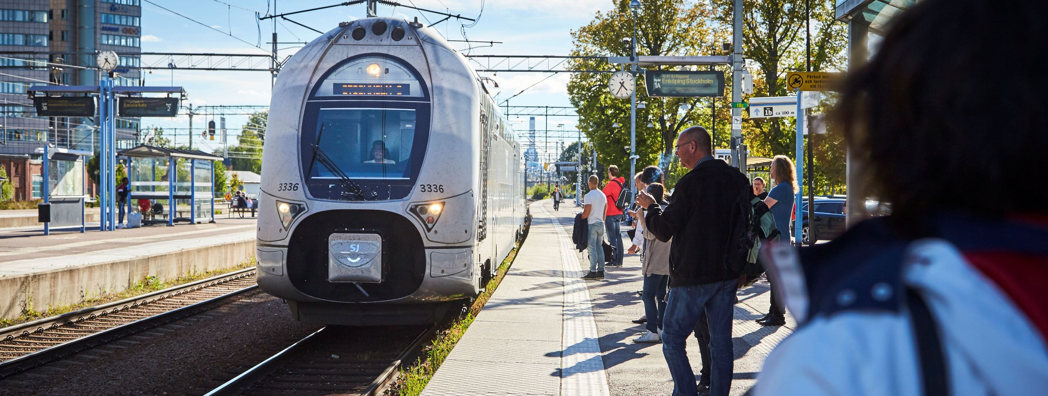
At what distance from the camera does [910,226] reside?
100 centimetres

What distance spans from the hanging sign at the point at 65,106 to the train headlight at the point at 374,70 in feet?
59.5

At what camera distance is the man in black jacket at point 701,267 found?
4.62 meters

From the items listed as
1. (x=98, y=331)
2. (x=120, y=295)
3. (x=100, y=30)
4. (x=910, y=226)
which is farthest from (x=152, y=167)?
(x=100, y=30)

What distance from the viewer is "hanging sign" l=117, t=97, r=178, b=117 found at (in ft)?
72.8

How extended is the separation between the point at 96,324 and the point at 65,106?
626 inches

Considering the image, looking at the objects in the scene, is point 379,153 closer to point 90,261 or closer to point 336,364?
point 336,364

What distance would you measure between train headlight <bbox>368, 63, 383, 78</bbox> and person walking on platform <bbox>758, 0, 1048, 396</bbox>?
7.35 m

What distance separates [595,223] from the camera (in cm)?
1268

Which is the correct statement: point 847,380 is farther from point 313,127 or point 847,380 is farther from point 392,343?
point 392,343

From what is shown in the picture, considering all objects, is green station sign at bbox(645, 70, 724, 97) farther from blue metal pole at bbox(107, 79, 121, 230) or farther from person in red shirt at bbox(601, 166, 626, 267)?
blue metal pole at bbox(107, 79, 121, 230)

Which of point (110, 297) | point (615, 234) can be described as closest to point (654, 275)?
point (615, 234)

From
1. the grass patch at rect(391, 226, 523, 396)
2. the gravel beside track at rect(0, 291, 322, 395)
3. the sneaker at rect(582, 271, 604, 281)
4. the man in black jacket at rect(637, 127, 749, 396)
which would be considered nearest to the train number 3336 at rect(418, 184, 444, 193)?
the grass patch at rect(391, 226, 523, 396)

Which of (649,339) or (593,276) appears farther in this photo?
(593,276)

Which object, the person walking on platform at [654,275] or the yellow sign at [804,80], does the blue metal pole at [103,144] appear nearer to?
the person walking on platform at [654,275]
